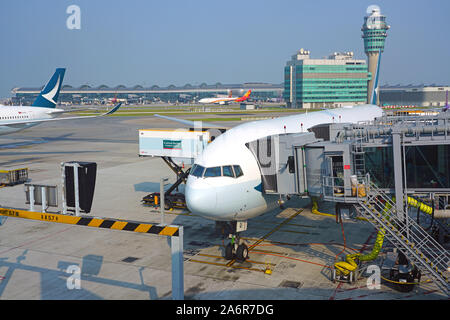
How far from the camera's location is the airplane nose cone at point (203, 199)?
56.6ft

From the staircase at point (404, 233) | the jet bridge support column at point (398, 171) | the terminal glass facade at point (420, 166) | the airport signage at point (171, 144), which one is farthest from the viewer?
the airport signage at point (171, 144)

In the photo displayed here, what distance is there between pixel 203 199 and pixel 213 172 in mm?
1458

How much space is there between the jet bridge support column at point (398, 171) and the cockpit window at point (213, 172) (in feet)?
23.2

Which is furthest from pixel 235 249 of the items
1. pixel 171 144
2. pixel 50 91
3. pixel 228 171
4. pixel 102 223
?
pixel 50 91

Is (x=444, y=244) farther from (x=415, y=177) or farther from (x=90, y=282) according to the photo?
(x=90, y=282)

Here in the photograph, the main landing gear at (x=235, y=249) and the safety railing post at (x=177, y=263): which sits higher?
the safety railing post at (x=177, y=263)

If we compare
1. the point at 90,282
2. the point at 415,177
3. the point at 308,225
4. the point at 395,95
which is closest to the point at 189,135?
the point at 308,225

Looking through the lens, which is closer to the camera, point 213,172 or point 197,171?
point 213,172

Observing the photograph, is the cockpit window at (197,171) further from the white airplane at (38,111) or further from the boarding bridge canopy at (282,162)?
the white airplane at (38,111)

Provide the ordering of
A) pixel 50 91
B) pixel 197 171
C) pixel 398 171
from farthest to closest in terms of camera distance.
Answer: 1. pixel 50 91
2. pixel 197 171
3. pixel 398 171

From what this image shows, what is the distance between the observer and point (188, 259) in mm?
20219

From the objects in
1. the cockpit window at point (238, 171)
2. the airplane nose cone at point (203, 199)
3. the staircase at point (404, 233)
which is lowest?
the staircase at point (404, 233)

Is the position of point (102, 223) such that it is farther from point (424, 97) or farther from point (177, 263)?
point (424, 97)

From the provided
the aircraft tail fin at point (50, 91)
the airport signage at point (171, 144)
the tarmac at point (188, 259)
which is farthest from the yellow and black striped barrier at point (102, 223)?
the aircraft tail fin at point (50, 91)
